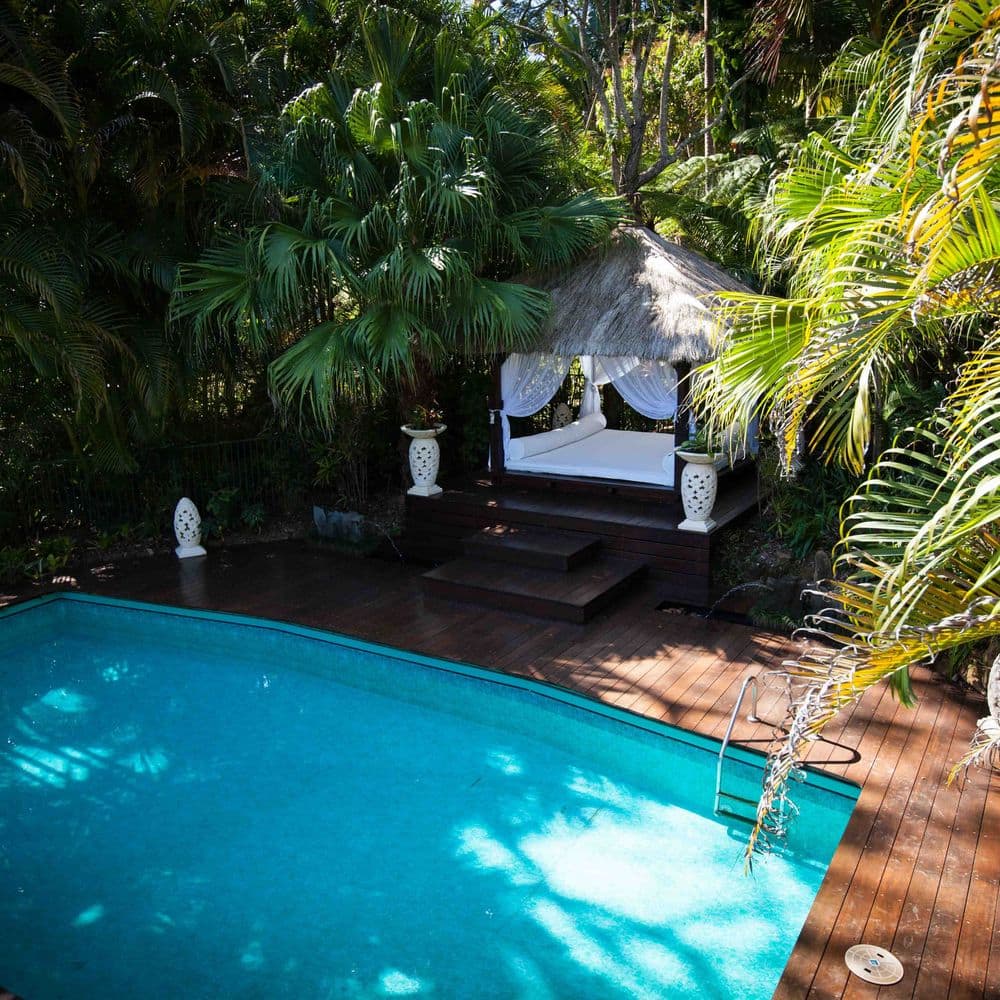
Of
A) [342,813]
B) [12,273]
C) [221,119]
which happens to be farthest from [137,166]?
[342,813]

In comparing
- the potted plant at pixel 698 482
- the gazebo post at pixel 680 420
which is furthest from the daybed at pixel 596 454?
the potted plant at pixel 698 482

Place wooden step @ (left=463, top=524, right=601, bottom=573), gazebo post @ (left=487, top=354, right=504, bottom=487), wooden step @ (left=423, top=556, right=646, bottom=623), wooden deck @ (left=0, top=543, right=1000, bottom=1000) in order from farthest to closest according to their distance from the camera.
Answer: gazebo post @ (left=487, top=354, right=504, bottom=487)
wooden step @ (left=463, top=524, right=601, bottom=573)
wooden step @ (left=423, top=556, right=646, bottom=623)
wooden deck @ (left=0, top=543, right=1000, bottom=1000)

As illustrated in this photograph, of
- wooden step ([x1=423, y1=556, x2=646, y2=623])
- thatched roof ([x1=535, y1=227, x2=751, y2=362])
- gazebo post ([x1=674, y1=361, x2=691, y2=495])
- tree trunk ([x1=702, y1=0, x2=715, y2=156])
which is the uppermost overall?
tree trunk ([x1=702, y1=0, x2=715, y2=156])

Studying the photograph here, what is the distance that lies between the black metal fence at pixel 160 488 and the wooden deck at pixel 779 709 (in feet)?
2.11

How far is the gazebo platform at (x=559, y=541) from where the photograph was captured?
7.53 m

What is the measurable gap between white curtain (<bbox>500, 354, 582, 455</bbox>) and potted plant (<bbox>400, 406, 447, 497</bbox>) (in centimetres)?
74

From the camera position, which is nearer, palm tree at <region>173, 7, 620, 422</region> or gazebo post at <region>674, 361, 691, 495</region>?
palm tree at <region>173, 7, 620, 422</region>

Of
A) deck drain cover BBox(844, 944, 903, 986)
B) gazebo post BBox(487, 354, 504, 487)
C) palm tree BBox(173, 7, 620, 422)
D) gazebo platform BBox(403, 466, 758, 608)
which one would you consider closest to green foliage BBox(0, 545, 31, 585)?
palm tree BBox(173, 7, 620, 422)

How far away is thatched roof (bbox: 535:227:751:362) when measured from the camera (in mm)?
7621

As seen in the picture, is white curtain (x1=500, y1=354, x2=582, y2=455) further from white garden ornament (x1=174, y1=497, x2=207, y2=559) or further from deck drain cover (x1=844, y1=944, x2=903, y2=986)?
deck drain cover (x1=844, y1=944, x2=903, y2=986)

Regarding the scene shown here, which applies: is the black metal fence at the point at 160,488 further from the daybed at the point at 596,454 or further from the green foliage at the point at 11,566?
the daybed at the point at 596,454

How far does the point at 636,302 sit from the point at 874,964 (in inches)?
230

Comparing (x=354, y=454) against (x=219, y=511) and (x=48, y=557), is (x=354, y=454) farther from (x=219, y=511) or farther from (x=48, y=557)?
(x=48, y=557)

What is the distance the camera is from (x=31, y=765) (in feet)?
18.6
